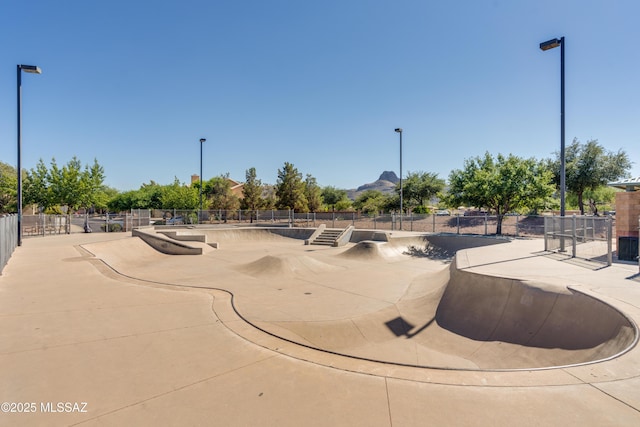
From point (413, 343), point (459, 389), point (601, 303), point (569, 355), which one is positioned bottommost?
point (413, 343)

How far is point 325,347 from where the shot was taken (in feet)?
19.5

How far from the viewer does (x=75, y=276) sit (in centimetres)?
995

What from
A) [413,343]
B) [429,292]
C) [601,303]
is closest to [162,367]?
[413,343]

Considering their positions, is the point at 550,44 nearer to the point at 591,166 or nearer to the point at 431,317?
the point at 431,317

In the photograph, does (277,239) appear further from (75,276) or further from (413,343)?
(413,343)

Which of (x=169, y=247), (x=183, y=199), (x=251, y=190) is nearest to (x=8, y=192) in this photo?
(x=183, y=199)

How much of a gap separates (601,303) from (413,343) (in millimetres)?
3285

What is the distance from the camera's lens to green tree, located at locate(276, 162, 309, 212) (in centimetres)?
4225

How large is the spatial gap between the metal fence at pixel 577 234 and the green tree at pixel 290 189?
3153 centimetres

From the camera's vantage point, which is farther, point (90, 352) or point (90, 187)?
point (90, 187)

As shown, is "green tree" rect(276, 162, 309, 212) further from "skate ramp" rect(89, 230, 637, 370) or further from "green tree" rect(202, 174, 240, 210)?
"skate ramp" rect(89, 230, 637, 370)

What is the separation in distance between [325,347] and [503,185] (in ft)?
60.0

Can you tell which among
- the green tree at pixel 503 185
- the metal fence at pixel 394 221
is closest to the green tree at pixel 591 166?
the metal fence at pixel 394 221

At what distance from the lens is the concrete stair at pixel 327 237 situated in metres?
23.3
